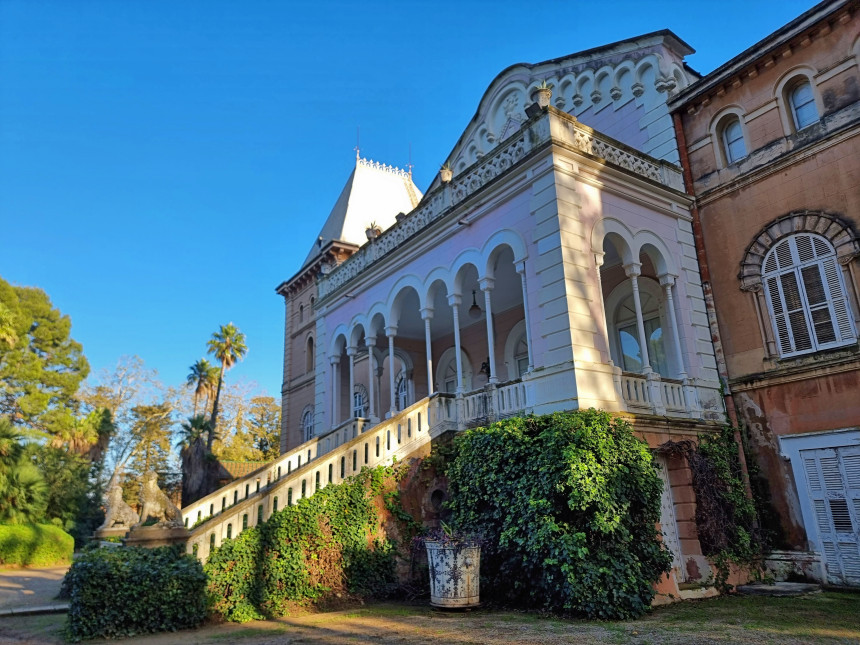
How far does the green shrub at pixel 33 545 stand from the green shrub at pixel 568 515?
18.2 m

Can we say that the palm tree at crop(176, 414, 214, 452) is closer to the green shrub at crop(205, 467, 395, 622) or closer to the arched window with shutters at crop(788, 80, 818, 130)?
the green shrub at crop(205, 467, 395, 622)

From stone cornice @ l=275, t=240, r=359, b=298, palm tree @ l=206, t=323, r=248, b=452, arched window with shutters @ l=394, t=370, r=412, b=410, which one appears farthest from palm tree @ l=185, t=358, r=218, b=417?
arched window with shutters @ l=394, t=370, r=412, b=410

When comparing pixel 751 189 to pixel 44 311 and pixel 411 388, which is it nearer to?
pixel 411 388

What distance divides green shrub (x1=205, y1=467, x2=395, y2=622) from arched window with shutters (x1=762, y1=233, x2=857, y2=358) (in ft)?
26.7

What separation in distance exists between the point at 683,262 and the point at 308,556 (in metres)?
9.33

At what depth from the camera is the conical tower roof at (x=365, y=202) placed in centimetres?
2869

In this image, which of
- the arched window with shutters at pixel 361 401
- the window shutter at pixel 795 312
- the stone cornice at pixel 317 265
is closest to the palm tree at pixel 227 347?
the stone cornice at pixel 317 265

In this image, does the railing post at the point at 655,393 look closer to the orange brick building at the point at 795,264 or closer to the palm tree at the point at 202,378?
the orange brick building at the point at 795,264

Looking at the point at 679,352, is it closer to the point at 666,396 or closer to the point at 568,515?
the point at 666,396

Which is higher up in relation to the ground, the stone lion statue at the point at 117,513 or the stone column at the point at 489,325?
the stone column at the point at 489,325

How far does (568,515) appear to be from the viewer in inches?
331

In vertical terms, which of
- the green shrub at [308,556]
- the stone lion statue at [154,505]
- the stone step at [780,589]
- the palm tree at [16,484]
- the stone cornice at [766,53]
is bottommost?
the stone step at [780,589]

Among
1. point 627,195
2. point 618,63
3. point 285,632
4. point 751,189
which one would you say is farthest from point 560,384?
point 618,63

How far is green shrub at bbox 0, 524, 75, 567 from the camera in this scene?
19733mm
